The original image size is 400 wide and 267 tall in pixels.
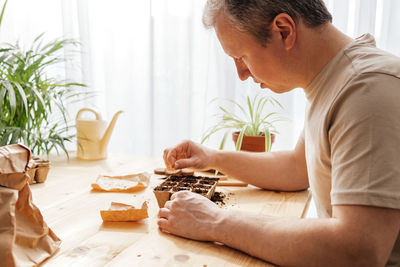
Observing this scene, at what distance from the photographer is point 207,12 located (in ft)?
3.69

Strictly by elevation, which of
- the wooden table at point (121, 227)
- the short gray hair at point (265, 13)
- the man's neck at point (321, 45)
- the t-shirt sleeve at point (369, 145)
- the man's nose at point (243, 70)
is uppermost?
the short gray hair at point (265, 13)

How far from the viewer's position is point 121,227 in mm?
1041

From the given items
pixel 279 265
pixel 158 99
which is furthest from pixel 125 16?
pixel 279 265

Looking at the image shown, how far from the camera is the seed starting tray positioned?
1160mm

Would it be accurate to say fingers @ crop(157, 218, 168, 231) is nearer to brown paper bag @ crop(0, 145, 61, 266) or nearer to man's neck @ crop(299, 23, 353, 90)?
brown paper bag @ crop(0, 145, 61, 266)

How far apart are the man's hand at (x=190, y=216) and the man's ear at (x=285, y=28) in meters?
Answer: 0.48

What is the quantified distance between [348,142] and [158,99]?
216cm

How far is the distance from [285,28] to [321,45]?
0.37 ft

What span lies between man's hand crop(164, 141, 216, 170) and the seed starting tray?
0.42 feet

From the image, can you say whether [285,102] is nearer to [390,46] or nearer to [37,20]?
[390,46]

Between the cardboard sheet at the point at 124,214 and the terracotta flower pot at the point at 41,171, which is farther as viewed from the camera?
the terracotta flower pot at the point at 41,171

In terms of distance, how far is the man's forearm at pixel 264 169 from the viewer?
143cm

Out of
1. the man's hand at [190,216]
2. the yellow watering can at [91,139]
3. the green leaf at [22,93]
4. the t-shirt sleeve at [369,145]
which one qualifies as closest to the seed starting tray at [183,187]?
the man's hand at [190,216]

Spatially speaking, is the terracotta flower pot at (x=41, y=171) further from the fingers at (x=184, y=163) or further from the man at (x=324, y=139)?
the man at (x=324, y=139)
